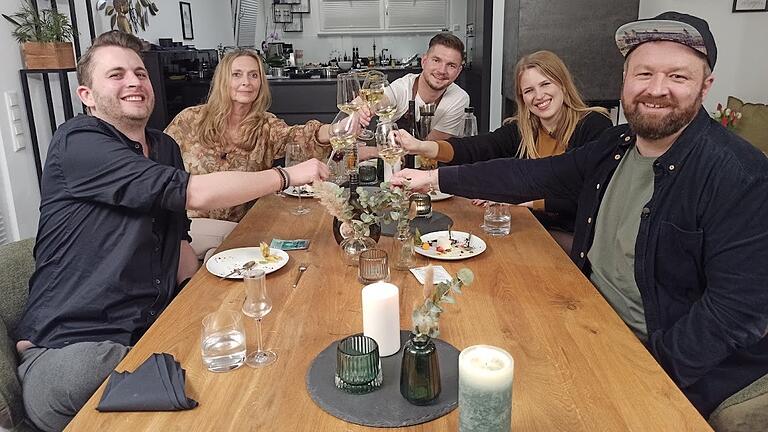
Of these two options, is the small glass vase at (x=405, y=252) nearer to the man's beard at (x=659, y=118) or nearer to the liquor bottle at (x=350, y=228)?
the liquor bottle at (x=350, y=228)

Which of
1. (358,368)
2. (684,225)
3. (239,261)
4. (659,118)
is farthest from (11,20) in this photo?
(684,225)

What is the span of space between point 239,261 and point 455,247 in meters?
0.64

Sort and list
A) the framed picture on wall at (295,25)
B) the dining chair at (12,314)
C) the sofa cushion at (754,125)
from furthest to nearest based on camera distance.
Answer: the framed picture on wall at (295,25), the sofa cushion at (754,125), the dining chair at (12,314)

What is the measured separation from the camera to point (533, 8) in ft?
13.9

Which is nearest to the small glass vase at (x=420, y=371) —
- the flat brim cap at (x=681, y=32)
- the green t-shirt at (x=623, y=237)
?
the green t-shirt at (x=623, y=237)

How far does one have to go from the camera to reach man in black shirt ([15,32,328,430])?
1.58m

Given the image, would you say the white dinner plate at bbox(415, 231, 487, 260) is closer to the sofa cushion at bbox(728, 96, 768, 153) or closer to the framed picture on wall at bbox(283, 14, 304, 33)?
the sofa cushion at bbox(728, 96, 768, 153)

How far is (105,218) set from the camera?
1.67 metres

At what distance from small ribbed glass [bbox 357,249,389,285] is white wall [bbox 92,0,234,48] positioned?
293 centimetres

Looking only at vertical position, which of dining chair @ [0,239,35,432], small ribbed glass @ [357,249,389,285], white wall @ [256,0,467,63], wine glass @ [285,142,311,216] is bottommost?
dining chair @ [0,239,35,432]

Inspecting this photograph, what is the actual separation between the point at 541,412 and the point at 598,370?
19cm

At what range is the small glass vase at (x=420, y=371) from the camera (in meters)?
1.01

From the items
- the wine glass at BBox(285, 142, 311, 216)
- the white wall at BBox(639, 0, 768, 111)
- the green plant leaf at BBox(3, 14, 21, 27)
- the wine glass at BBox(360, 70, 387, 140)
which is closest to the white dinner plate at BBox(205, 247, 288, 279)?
the wine glass at BBox(285, 142, 311, 216)

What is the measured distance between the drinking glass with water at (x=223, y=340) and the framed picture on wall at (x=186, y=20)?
4.91 m
